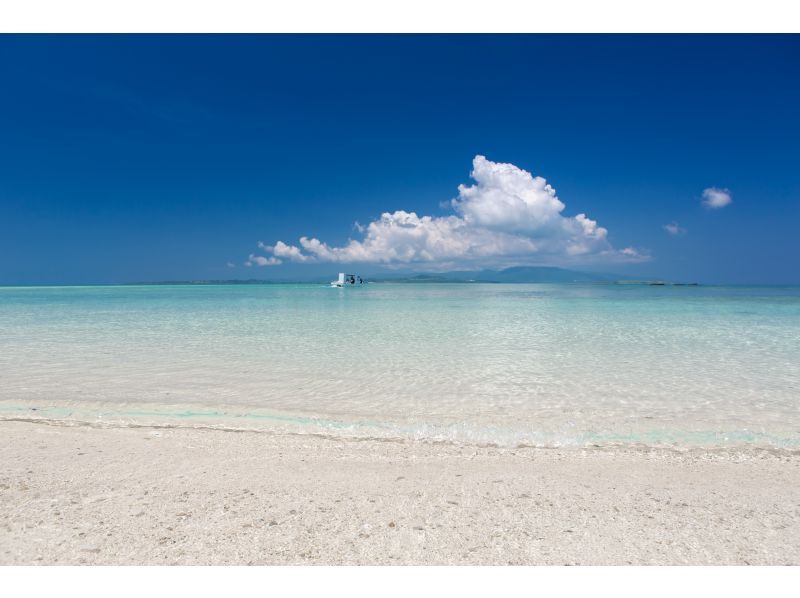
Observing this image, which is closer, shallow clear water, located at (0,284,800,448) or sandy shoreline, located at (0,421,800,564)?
sandy shoreline, located at (0,421,800,564)

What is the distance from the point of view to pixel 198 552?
3236 millimetres

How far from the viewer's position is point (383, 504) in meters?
3.97

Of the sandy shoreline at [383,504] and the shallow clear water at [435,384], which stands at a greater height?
the sandy shoreline at [383,504]

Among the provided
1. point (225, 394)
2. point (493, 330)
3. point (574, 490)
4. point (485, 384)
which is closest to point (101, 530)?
point (574, 490)

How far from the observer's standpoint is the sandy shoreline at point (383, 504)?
3248 mm

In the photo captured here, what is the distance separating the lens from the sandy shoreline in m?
3.25

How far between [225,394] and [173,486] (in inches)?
162

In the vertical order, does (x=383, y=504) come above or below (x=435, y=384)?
above

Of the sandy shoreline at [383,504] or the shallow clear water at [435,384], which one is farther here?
the shallow clear water at [435,384]

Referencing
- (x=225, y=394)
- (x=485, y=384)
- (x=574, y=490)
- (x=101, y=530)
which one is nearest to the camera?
(x=101, y=530)

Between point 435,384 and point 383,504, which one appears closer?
point 383,504

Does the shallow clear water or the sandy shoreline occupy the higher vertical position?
the sandy shoreline

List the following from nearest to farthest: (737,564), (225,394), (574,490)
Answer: (737,564), (574,490), (225,394)

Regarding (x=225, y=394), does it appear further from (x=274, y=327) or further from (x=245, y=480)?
(x=274, y=327)
